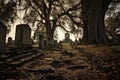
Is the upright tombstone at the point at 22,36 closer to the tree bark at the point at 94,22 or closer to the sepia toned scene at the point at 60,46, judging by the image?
the sepia toned scene at the point at 60,46

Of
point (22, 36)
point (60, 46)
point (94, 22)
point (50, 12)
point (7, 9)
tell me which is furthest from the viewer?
point (50, 12)

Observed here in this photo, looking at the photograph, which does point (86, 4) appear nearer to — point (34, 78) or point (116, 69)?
point (116, 69)

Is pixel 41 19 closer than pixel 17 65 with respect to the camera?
No

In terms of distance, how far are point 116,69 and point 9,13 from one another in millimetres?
20400

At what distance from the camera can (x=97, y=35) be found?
1483cm

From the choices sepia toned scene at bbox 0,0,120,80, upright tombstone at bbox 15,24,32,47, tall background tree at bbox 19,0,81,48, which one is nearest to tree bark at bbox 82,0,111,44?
sepia toned scene at bbox 0,0,120,80

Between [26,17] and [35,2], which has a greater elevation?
[35,2]

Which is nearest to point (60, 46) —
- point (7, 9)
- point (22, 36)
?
point (22, 36)

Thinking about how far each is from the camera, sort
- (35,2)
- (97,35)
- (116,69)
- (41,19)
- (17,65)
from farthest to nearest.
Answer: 1. (41,19)
2. (35,2)
3. (97,35)
4. (17,65)
5. (116,69)

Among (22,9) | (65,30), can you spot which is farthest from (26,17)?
(65,30)

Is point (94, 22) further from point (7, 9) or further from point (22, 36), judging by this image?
point (7, 9)

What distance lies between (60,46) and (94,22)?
697 centimetres

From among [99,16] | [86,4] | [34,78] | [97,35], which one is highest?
[86,4]

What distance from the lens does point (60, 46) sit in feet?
69.6
